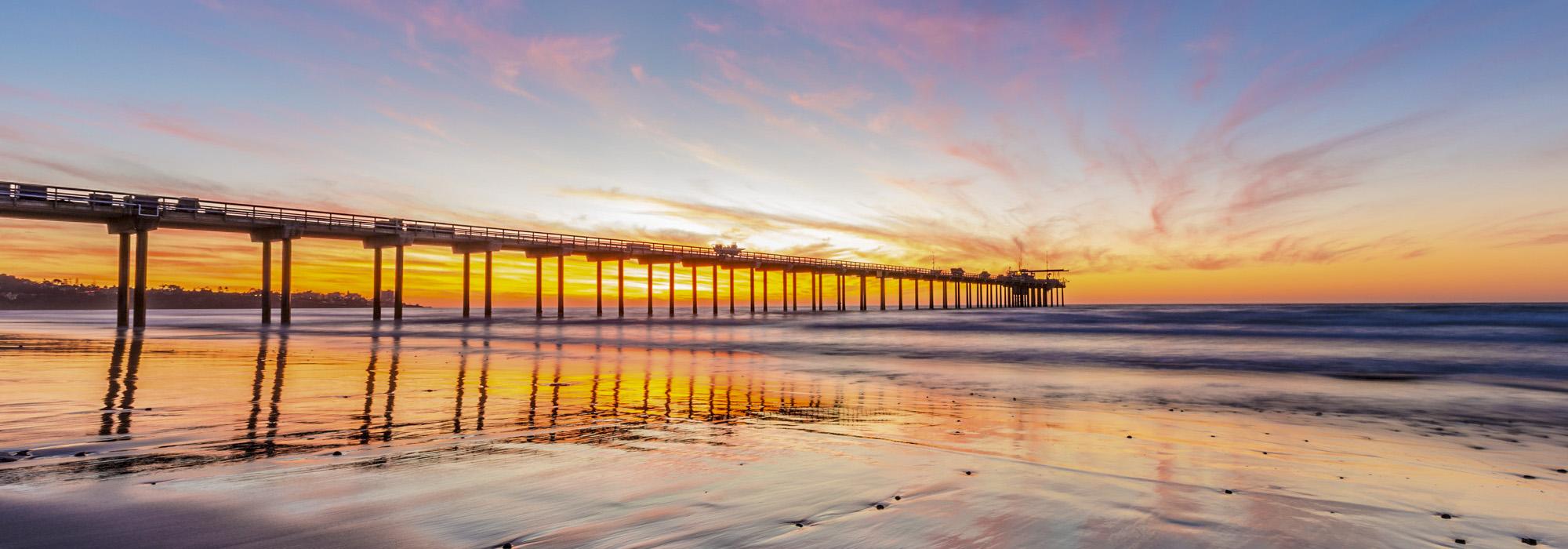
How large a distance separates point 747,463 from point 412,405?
553 centimetres

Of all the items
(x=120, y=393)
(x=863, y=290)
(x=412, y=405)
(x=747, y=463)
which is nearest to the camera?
(x=747, y=463)

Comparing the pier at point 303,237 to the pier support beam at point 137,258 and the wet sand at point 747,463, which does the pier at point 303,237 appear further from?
the wet sand at point 747,463

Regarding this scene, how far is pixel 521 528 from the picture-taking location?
3686mm

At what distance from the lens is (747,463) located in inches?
223

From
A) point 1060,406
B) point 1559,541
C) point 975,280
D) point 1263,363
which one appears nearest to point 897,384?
point 1060,406

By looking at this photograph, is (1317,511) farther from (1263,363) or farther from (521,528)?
(1263,363)

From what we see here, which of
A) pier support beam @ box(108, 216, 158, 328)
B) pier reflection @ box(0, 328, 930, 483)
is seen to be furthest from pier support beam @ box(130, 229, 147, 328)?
pier reflection @ box(0, 328, 930, 483)

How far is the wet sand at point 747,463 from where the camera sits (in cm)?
378

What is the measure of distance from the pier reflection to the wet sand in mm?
66

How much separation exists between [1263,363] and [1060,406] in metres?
14.8

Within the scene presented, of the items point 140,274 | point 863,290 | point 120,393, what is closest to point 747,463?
point 120,393

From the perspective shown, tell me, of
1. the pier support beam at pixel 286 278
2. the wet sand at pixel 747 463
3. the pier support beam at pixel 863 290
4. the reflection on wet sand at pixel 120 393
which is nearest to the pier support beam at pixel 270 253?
the pier support beam at pixel 286 278

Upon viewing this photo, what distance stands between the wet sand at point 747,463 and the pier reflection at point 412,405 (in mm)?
66

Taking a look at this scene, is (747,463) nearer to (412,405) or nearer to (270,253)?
(412,405)
